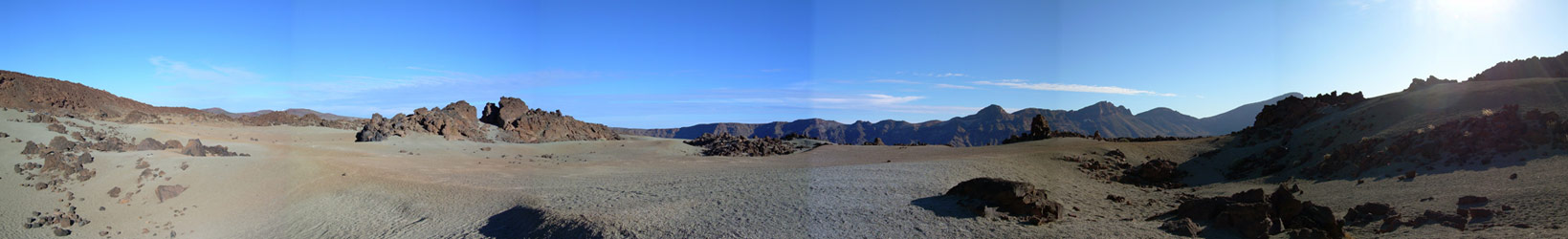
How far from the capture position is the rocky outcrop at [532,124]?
33.1 m

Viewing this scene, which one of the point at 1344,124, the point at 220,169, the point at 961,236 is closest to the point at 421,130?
the point at 220,169

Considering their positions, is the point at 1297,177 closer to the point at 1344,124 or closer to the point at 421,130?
the point at 1344,124

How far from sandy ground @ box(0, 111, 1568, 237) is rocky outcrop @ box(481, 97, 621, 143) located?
17062mm

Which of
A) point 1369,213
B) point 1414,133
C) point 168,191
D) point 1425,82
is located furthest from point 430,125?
point 1425,82

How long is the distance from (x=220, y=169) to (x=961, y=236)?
14.6 meters

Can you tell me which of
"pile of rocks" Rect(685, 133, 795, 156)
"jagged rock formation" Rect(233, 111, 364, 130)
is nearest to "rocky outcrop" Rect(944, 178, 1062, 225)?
"pile of rocks" Rect(685, 133, 795, 156)

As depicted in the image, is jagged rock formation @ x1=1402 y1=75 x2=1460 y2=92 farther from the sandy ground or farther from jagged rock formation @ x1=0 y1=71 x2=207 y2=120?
jagged rock formation @ x1=0 y1=71 x2=207 y2=120

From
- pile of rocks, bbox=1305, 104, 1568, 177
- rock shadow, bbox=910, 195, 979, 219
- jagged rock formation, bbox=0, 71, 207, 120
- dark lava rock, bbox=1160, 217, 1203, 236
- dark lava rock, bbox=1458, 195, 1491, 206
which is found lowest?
dark lava rock, bbox=1160, 217, 1203, 236

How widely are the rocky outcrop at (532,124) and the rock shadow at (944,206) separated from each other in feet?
86.8

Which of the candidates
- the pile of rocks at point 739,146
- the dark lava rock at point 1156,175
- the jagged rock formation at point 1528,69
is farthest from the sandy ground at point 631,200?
the jagged rock formation at point 1528,69

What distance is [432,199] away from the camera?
11.4 metres

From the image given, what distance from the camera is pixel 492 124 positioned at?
34.7m

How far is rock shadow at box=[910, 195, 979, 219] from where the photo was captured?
8719mm

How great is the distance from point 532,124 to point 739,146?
1253 cm
